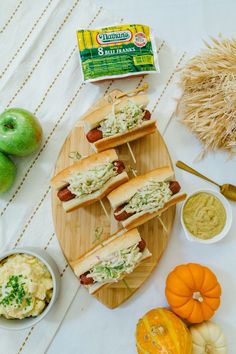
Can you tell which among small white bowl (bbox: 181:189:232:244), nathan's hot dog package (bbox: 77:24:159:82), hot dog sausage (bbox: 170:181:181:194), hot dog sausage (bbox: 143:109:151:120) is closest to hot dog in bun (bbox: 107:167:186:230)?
hot dog sausage (bbox: 170:181:181:194)

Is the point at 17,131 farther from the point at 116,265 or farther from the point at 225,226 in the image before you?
the point at 225,226

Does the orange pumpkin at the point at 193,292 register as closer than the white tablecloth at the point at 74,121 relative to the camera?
Yes

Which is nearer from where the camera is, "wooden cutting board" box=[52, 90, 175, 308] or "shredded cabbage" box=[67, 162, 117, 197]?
"shredded cabbage" box=[67, 162, 117, 197]

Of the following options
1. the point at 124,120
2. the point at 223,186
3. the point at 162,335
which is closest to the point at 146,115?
the point at 124,120

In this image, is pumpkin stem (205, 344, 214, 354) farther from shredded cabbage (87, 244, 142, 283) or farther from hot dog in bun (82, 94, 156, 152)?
hot dog in bun (82, 94, 156, 152)

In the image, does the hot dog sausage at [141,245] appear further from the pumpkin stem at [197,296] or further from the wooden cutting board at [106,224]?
the pumpkin stem at [197,296]

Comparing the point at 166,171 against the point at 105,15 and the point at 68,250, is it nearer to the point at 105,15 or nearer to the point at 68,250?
the point at 68,250

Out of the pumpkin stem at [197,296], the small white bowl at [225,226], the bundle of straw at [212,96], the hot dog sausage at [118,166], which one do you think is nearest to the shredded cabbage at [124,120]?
the hot dog sausage at [118,166]
